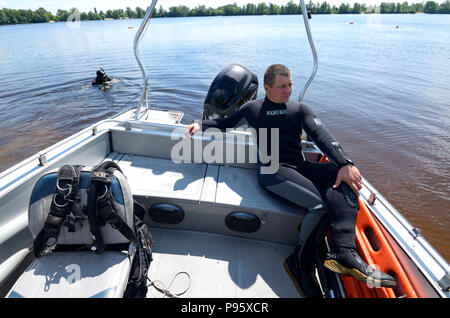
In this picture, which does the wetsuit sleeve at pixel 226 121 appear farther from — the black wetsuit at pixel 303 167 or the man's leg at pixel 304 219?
the man's leg at pixel 304 219

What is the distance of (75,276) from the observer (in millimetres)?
1363

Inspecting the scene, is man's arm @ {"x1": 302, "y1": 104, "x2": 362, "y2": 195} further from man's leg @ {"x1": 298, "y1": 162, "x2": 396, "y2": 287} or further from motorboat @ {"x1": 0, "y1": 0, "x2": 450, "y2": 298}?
motorboat @ {"x1": 0, "y1": 0, "x2": 450, "y2": 298}

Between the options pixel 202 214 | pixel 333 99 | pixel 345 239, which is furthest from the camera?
pixel 333 99

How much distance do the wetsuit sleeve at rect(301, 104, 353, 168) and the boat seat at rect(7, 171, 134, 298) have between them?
136 centimetres

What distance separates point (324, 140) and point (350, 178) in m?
0.36

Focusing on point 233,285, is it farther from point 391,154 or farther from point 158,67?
point 158,67

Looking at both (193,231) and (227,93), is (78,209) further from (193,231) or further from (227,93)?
(227,93)

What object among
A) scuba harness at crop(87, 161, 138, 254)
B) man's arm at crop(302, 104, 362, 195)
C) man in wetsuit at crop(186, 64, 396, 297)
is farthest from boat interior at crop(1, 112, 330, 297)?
scuba harness at crop(87, 161, 138, 254)

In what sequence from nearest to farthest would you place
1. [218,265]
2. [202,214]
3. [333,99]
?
[218,265] < [202,214] < [333,99]

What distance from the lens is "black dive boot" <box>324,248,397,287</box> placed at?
1.29 meters

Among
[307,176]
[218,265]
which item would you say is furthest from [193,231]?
[307,176]

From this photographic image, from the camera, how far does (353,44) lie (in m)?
17.4
